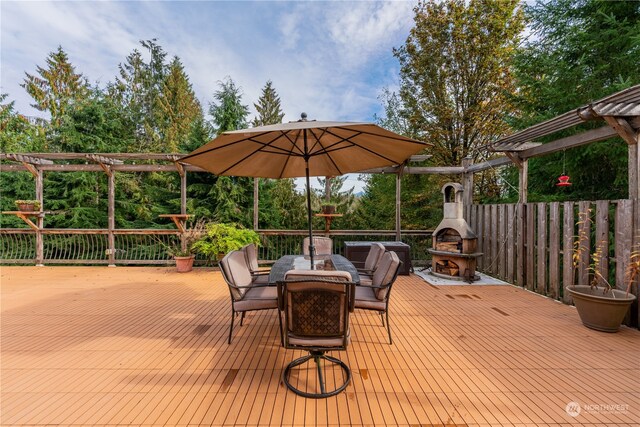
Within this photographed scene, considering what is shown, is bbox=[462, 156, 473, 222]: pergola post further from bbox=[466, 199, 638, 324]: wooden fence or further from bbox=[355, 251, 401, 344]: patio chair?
bbox=[355, 251, 401, 344]: patio chair

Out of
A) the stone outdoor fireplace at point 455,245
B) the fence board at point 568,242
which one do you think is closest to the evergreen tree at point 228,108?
the stone outdoor fireplace at point 455,245

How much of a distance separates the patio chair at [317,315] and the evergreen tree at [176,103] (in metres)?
13.7

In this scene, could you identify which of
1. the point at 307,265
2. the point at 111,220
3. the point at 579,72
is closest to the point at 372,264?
the point at 307,265

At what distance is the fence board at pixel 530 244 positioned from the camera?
455cm

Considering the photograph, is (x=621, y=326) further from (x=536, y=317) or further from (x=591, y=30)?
(x=591, y=30)

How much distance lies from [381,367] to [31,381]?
290cm

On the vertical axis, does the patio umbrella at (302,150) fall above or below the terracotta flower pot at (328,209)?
above

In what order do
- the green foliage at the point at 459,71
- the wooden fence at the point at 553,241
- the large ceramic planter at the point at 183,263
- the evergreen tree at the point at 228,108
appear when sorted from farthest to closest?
1. the evergreen tree at the point at 228,108
2. the green foliage at the point at 459,71
3. the large ceramic planter at the point at 183,263
4. the wooden fence at the point at 553,241

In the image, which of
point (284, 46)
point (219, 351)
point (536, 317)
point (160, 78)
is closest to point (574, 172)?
point (536, 317)

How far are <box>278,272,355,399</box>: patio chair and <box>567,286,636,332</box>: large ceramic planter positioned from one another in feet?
10.0

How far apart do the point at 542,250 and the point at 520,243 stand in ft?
1.69

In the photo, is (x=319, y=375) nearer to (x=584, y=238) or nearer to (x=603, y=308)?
(x=603, y=308)

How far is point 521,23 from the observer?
776 centimetres

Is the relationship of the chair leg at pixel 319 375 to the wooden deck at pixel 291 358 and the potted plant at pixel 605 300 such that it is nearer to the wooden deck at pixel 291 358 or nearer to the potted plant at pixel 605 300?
the wooden deck at pixel 291 358
